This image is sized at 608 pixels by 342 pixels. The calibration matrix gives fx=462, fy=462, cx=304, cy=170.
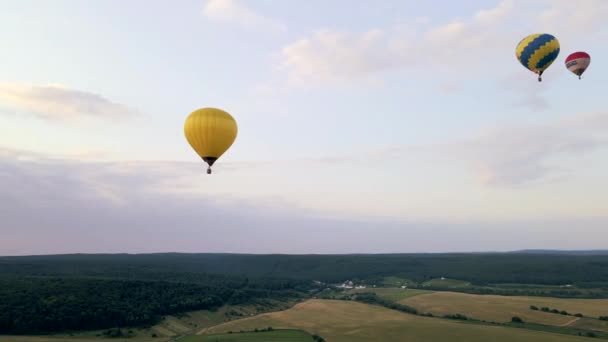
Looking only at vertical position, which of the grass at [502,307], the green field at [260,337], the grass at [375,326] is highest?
the grass at [502,307]

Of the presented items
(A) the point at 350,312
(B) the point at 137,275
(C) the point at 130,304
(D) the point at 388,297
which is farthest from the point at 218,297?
(B) the point at 137,275

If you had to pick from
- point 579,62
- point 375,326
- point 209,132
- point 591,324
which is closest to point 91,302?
point 375,326

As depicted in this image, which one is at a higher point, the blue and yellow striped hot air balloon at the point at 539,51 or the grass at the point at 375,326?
the blue and yellow striped hot air balloon at the point at 539,51

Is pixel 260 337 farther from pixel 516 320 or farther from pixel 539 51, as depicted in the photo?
pixel 539 51

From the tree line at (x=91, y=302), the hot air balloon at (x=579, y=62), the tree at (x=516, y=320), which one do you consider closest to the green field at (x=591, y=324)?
the tree at (x=516, y=320)

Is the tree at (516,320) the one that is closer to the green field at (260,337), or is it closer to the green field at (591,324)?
the green field at (591,324)

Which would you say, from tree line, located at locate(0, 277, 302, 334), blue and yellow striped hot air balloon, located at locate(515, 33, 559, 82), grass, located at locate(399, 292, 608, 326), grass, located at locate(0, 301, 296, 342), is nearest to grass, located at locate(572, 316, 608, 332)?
grass, located at locate(399, 292, 608, 326)

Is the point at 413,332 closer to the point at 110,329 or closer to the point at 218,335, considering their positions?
the point at 218,335
